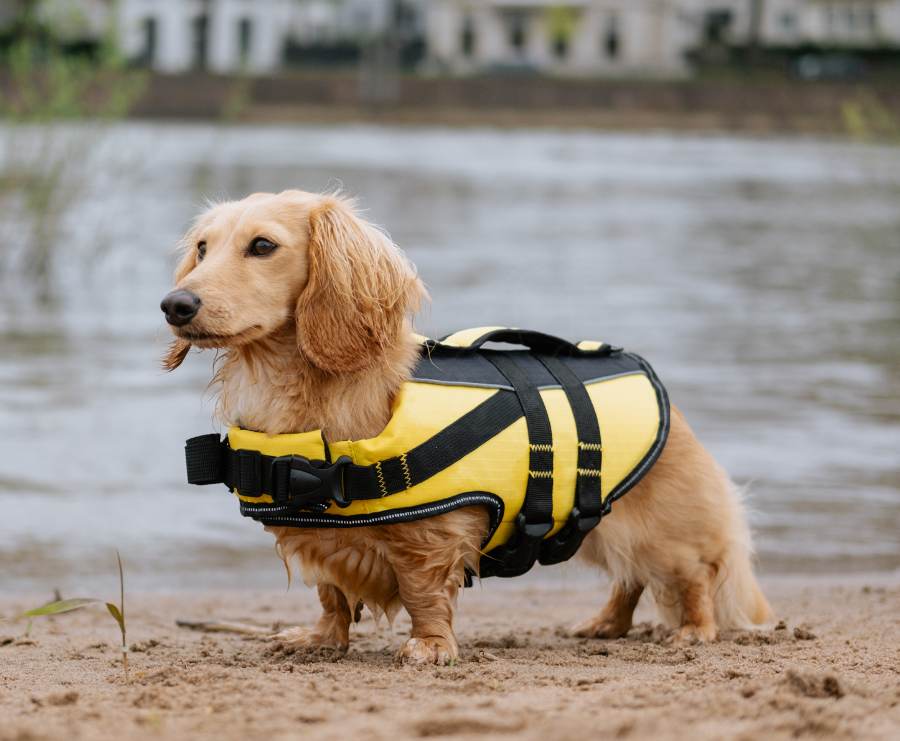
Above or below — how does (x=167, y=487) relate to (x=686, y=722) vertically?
below

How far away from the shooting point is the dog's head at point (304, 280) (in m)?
4.03

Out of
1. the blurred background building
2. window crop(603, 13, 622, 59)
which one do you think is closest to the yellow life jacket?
the blurred background building

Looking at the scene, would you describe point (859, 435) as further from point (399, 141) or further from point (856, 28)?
point (856, 28)

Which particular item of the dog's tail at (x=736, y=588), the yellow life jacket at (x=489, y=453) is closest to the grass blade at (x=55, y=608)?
the yellow life jacket at (x=489, y=453)

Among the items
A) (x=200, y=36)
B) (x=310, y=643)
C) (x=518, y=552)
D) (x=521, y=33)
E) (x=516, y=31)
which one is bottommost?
(x=200, y=36)

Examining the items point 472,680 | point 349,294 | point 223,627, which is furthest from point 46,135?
point 472,680

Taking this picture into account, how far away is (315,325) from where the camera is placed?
4.11 metres

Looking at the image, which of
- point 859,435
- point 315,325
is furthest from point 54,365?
point 315,325

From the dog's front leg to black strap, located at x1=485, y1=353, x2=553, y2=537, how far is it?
0.65m

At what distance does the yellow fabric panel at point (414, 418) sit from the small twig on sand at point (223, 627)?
1207mm

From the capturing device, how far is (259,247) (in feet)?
13.6

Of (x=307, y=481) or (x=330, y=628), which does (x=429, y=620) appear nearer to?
(x=330, y=628)

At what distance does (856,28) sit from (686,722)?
80993 mm

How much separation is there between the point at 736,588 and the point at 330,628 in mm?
1382
